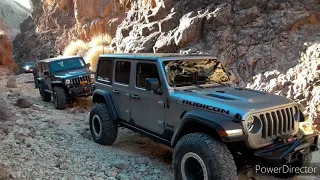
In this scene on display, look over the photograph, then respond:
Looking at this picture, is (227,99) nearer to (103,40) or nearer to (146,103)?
(146,103)

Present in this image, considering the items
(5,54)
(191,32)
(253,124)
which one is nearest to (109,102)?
(253,124)

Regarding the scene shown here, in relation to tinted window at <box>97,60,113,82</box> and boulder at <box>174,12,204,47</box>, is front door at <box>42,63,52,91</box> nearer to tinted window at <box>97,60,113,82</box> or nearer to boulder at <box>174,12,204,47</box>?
boulder at <box>174,12,204,47</box>

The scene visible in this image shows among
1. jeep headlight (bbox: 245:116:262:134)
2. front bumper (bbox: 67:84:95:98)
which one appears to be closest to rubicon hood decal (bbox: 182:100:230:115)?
jeep headlight (bbox: 245:116:262:134)

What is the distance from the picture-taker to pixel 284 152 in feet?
11.3

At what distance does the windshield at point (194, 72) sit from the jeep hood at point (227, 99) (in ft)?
0.74

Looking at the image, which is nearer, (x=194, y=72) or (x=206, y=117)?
(x=206, y=117)

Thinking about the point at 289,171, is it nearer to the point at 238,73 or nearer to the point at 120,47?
the point at 238,73

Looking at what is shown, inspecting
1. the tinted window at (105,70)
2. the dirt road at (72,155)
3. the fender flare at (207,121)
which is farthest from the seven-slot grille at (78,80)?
the fender flare at (207,121)

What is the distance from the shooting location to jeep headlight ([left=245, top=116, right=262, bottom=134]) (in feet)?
11.6

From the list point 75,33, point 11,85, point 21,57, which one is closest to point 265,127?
point 11,85

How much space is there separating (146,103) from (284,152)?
2.17m

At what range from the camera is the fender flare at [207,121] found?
3.44 m

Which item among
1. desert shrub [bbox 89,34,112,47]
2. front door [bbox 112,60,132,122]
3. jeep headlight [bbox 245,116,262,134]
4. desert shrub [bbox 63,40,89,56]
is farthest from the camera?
desert shrub [bbox 63,40,89,56]

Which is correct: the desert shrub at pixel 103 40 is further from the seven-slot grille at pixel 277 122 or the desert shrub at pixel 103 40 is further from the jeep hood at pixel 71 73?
the seven-slot grille at pixel 277 122
